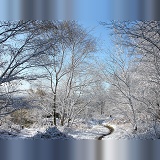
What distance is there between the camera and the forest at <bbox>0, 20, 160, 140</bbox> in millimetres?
2766

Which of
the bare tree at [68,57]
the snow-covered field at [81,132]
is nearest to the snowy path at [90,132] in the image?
the snow-covered field at [81,132]

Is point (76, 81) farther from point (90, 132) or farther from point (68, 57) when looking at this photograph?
point (90, 132)

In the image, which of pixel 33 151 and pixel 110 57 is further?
pixel 110 57

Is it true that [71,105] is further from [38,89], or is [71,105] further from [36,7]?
[36,7]

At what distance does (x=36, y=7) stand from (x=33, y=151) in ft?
4.91

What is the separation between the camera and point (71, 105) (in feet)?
9.51

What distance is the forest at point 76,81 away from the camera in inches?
109

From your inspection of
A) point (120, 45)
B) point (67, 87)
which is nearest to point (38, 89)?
point (67, 87)

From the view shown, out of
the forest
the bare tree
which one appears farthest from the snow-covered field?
the bare tree

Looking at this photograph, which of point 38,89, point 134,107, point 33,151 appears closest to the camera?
point 33,151

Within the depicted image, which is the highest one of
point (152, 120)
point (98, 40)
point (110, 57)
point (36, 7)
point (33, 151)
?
point (36, 7)

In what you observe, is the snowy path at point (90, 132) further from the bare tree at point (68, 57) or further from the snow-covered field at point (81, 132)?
the bare tree at point (68, 57)

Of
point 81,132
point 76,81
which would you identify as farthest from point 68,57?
point 81,132

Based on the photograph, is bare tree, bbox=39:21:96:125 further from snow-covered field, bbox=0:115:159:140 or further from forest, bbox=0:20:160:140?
snow-covered field, bbox=0:115:159:140
